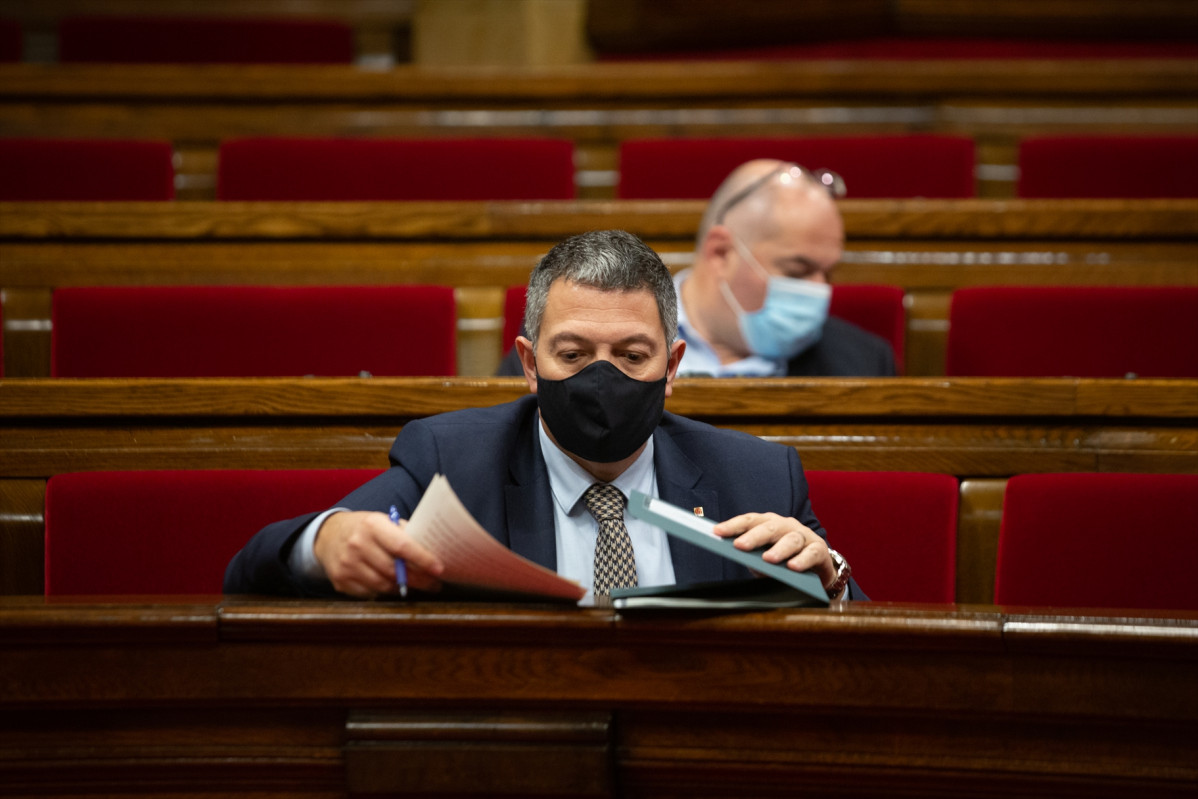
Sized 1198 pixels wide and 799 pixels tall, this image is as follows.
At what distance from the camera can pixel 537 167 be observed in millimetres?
991

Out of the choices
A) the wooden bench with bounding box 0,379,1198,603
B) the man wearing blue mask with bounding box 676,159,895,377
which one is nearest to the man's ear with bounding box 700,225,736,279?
the man wearing blue mask with bounding box 676,159,895,377

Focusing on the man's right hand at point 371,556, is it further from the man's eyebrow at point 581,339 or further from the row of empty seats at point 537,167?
the row of empty seats at point 537,167

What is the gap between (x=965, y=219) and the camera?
86 cm

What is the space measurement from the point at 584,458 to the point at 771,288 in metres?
0.39

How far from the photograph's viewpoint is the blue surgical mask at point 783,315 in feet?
2.60

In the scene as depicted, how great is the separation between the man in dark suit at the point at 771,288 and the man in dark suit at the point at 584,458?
32 cm

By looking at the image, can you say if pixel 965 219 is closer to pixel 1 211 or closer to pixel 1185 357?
pixel 1185 357

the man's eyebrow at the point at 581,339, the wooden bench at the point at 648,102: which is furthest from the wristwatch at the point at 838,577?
the wooden bench at the point at 648,102

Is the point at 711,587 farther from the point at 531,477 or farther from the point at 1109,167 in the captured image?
the point at 1109,167

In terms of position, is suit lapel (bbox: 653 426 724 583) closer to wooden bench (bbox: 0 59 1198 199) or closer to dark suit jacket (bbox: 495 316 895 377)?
dark suit jacket (bbox: 495 316 895 377)

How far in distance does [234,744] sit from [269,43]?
1187 millimetres

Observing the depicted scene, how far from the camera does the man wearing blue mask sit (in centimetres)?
79

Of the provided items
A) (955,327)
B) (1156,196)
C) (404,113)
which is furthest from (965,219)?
(404,113)

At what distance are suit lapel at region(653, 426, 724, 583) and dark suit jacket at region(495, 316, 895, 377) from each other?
32 centimetres
